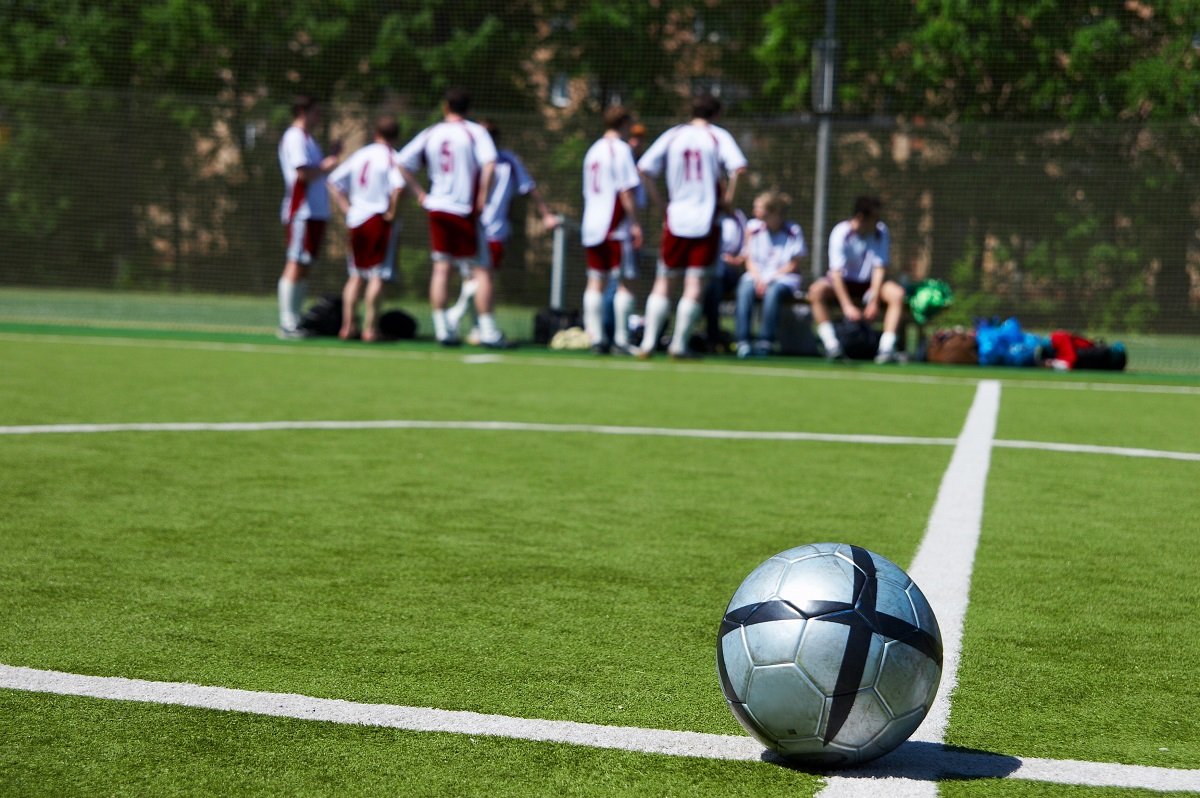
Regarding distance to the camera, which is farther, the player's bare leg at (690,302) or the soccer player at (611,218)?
the soccer player at (611,218)

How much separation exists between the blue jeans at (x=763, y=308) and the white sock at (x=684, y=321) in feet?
3.98

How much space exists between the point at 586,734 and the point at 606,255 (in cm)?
1138

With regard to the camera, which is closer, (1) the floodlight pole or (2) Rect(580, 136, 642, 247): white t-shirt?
(2) Rect(580, 136, 642, 247): white t-shirt

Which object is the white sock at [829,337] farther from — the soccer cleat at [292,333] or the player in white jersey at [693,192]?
the soccer cleat at [292,333]

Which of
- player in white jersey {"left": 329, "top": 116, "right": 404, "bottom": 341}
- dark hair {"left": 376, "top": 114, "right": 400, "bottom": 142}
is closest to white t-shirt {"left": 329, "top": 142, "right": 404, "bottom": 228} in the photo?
player in white jersey {"left": 329, "top": 116, "right": 404, "bottom": 341}

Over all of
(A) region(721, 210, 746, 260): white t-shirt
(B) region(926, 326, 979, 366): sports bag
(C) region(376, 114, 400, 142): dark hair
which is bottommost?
(B) region(926, 326, 979, 366): sports bag

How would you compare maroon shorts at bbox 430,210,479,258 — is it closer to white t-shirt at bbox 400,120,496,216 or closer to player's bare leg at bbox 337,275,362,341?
white t-shirt at bbox 400,120,496,216

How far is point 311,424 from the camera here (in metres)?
7.59

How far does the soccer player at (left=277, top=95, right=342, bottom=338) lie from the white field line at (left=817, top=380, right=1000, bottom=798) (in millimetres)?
8278

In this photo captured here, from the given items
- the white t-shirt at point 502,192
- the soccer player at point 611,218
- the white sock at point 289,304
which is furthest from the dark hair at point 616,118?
the white sock at point 289,304

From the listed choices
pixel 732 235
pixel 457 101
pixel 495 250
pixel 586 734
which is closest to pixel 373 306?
pixel 495 250

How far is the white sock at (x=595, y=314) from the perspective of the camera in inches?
552

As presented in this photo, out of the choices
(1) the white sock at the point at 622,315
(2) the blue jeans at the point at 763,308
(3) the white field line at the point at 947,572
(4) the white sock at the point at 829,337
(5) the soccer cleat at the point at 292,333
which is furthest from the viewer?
(5) the soccer cleat at the point at 292,333

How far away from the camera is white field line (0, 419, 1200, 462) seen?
7.17 meters
